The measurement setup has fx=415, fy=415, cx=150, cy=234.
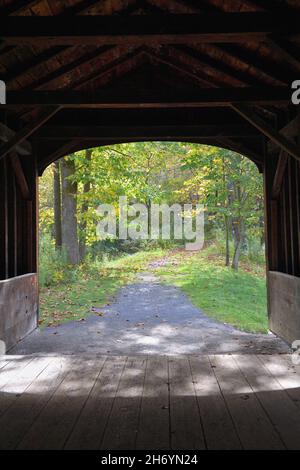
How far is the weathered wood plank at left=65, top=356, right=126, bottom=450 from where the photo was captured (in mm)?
2801

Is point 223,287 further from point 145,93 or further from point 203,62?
point 145,93

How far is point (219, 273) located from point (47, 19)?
13.1 meters

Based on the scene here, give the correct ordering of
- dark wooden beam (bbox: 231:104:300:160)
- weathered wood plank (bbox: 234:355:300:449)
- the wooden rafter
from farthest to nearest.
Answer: the wooden rafter, dark wooden beam (bbox: 231:104:300:160), weathered wood plank (bbox: 234:355:300:449)

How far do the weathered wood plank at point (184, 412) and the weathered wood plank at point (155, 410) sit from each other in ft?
0.17

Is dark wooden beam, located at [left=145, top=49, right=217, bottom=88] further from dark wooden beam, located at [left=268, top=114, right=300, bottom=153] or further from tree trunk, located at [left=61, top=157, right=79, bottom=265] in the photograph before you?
tree trunk, located at [left=61, top=157, right=79, bottom=265]

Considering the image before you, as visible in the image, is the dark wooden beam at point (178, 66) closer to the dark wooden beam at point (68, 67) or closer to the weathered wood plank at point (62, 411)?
the dark wooden beam at point (68, 67)

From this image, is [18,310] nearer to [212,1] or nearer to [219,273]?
[212,1]

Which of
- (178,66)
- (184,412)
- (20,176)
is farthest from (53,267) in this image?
(184,412)

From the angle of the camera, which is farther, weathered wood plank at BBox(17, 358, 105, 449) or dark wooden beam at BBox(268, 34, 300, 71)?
dark wooden beam at BBox(268, 34, 300, 71)

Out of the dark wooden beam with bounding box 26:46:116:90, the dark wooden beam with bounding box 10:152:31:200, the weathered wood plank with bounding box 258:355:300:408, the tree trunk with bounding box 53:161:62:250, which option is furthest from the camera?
the tree trunk with bounding box 53:161:62:250

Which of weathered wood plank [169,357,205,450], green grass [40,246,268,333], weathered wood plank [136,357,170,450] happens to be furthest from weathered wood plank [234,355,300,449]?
green grass [40,246,268,333]

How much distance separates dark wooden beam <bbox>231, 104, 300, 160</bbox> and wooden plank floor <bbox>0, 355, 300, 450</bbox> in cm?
252

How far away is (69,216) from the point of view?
49.8 feet

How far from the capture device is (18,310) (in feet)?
22.3
